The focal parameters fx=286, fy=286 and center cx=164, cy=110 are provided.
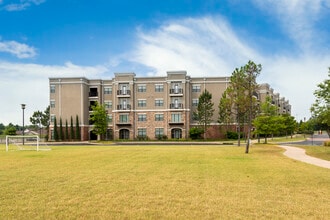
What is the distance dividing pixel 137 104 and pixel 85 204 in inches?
2095

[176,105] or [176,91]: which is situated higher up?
[176,91]

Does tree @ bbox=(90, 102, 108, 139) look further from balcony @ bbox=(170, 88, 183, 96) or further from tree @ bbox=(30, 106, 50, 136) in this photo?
tree @ bbox=(30, 106, 50, 136)

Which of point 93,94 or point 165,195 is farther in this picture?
point 93,94

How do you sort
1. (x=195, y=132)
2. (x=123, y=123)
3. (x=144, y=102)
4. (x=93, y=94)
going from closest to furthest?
1. (x=195, y=132)
2. (x=123, y=123)
3. (x=144, y=102)
4. (x=93, y=94)

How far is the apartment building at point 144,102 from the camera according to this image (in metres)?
58.8

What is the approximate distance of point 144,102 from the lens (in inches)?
2377

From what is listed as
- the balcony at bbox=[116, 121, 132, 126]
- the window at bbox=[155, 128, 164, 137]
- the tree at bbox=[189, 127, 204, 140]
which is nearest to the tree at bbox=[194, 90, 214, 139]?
the tree at bbox=[189, 127, 204, 140]

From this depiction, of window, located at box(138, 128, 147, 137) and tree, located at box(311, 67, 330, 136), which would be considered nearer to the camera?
tree, located at box(311, 67, 330, 136)

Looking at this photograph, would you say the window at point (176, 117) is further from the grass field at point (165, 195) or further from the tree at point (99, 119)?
the grass field at point (165, 195)

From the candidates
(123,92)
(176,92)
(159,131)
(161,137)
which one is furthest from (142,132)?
(176,92)

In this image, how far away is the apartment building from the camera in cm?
5882

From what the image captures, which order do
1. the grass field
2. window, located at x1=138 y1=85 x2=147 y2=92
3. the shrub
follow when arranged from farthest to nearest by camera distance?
1. window, located at x1=138 y1=85 x2=147 y2=92
2. the shrub
3. the grass field

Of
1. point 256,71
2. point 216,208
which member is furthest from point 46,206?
point 256,71

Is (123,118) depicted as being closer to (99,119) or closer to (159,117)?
(99,119)
